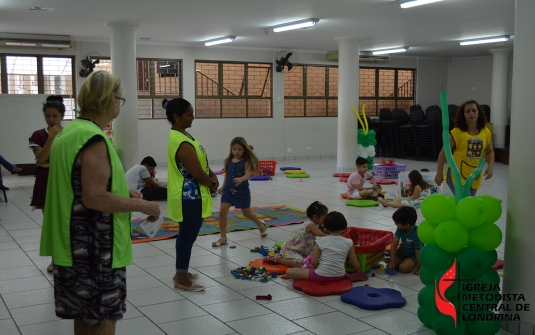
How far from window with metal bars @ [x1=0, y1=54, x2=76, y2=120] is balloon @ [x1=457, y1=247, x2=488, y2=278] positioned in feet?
37.6

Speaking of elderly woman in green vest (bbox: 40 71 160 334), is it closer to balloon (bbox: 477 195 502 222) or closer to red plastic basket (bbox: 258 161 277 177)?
balloon (bbox: 477 195 502 222)

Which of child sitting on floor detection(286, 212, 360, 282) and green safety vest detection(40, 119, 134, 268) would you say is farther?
child sitting on floor detection(286, 212, 360, 282)

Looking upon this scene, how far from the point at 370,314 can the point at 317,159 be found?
12697 millimetres

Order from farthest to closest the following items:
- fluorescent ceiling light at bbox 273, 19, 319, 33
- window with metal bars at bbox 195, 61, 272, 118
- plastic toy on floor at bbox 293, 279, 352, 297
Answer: window with metal bars at bbox 195, 61, 272, 118, fluorescent ceiling light at bbox 273, 19, 319, 33, plastic toy on floor at bbox 293, 279, 352, 297

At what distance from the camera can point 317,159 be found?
16609mm

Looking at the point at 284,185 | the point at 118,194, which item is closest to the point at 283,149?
the point at 284,185

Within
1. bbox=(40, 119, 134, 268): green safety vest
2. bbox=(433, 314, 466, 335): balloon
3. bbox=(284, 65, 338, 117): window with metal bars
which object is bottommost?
bbox=(433, 314, 466, 335): balloon

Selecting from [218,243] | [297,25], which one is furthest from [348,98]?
[218,243]

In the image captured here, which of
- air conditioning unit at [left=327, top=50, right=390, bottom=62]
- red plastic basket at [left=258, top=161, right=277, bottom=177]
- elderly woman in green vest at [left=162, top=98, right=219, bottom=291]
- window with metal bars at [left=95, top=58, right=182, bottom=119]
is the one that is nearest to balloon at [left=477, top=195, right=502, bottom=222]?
elderly woman in green vest at [left=162, top=98, right=219, bottom=291]

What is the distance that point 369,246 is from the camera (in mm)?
4855

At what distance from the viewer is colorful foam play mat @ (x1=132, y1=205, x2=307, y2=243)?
259 inches

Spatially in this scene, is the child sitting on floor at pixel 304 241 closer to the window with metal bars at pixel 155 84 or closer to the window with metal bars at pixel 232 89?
the window with metal bars at pixel 155 84

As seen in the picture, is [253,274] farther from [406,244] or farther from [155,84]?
[155,84]

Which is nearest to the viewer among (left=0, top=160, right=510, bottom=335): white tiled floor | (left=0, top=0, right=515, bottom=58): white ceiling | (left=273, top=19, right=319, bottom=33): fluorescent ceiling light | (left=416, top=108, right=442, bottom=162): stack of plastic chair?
(left=0, top=160, right=510, bottom=335): white tiled floor
